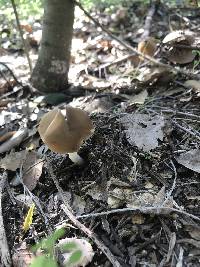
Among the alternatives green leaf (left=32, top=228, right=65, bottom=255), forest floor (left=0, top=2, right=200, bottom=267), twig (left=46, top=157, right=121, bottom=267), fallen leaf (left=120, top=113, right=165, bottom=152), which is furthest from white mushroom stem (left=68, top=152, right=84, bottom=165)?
green leaf (left=32, top=228, right=65, bottom=255)

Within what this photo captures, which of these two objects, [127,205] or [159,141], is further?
[159,141]

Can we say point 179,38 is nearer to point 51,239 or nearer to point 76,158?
point 76,158

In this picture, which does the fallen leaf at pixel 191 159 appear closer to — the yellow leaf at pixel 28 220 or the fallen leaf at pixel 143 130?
the fallen leaf at pixel 143 130

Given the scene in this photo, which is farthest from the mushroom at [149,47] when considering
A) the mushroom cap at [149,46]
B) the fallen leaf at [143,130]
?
the fallen leaf at [143,130]

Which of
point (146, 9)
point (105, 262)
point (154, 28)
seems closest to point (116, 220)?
point (105, 262)

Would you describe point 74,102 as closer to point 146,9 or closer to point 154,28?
point 154,28

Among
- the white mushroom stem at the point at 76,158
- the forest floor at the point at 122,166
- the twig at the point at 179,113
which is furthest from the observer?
the twig at the point at 179,113

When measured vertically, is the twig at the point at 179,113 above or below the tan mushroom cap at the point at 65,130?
below
